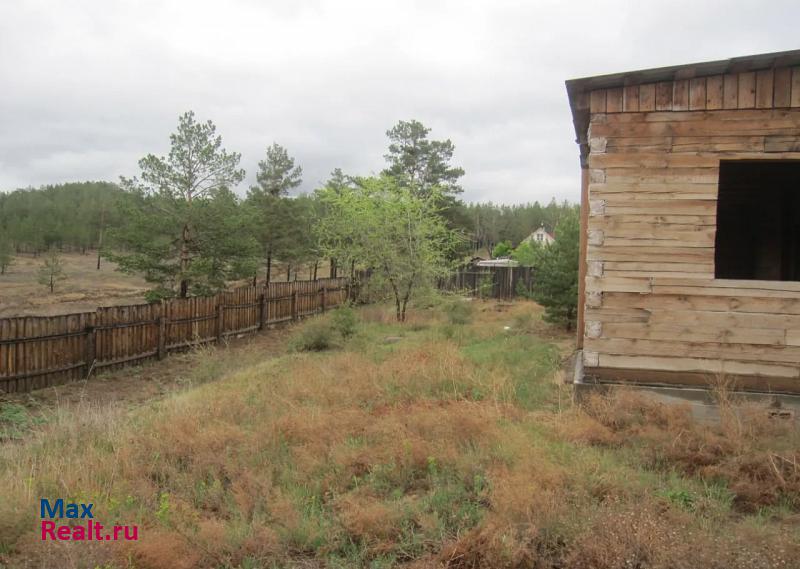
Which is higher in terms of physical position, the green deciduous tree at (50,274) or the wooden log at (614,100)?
the wooden log at (614,100)

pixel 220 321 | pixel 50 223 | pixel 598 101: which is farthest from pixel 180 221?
pixel 50 223

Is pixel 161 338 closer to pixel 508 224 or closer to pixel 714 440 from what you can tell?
pixel 714 440

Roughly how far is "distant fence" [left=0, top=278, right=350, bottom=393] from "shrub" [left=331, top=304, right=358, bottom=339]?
3584mm

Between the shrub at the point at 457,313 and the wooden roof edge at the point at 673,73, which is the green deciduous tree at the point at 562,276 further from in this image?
the wooden roof edge at the point at 673,73

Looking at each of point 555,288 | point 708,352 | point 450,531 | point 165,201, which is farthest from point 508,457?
point 165,201

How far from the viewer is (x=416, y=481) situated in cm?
496

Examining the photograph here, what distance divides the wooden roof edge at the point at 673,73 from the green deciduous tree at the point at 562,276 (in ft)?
26.1

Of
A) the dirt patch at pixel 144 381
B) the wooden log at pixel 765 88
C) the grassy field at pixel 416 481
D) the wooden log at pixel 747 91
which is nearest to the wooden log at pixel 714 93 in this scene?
the wooden log at pixel 747 91

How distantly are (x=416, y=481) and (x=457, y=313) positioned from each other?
540 inches

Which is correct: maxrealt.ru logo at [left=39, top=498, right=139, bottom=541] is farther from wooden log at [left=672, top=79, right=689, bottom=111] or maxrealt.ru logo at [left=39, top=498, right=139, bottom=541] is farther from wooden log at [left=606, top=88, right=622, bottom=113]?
wooden log at [left=672, top=79, right=689, bottom=111]

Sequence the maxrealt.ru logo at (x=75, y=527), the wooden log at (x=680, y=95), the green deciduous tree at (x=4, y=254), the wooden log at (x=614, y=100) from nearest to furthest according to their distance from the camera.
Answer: the maxrealt.ru logo at (x=75, y=527) → the wooden log at (x=680, y=95) → the wooden log at (x=614, y=100) → the green deciduous tree at (x=4, y=254)

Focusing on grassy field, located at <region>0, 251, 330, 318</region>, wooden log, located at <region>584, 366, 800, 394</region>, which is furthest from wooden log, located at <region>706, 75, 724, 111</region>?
grassy field, located at <region>0, 251, 330, 318</region>

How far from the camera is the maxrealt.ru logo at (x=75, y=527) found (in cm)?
385

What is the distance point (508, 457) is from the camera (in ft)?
16.2
